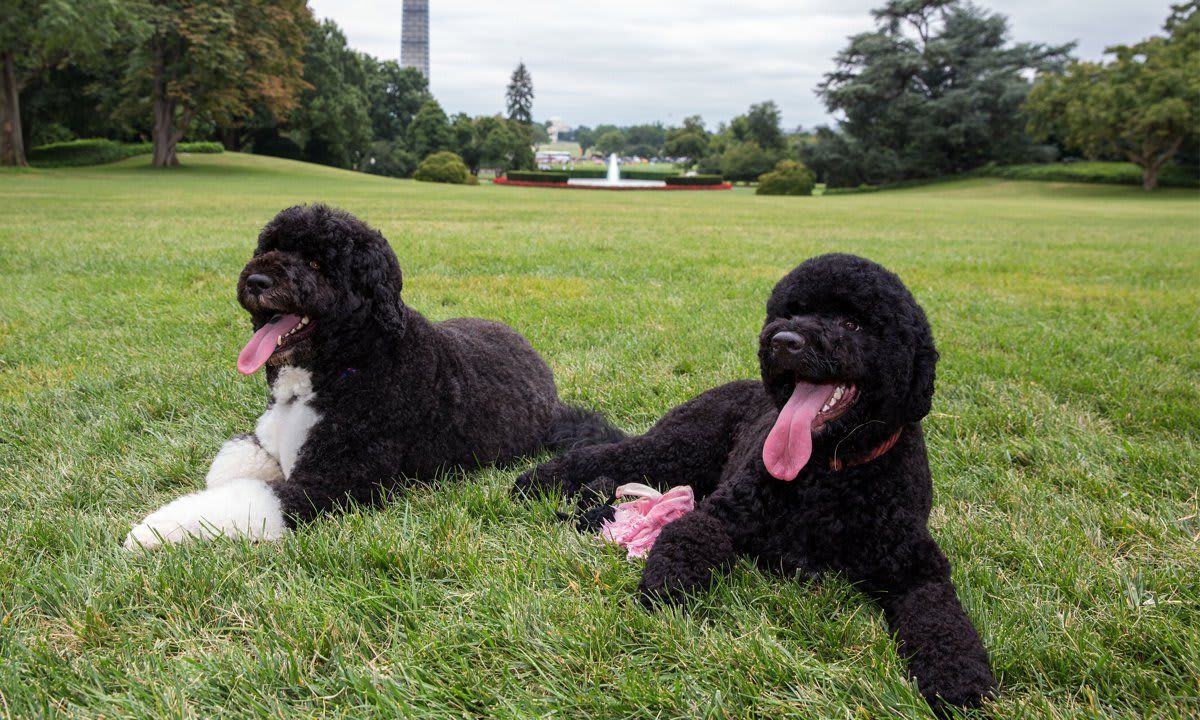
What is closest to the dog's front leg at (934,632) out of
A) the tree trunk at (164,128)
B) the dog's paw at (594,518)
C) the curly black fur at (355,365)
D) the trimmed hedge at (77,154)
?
the dog's paw at (594,518)

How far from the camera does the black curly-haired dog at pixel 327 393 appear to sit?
2998 mm

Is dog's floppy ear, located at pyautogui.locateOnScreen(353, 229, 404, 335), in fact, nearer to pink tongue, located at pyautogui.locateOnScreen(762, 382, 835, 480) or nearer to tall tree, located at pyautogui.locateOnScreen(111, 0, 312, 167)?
pink tongue, located at pyautogui.locateOnScreen(762, 382, 835, 480)

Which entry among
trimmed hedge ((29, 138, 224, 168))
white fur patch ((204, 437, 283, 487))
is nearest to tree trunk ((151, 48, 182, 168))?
trimmed hedge ((29, 138, 224, 168))

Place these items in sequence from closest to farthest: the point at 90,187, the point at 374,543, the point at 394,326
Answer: the point at 374,543 < the point at 394,326 < the point at 90,187

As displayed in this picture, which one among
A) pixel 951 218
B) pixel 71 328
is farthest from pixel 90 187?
pixel 951 218

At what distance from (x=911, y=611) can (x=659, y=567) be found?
0.78m

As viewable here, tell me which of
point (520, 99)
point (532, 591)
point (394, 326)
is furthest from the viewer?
point (520, 99)

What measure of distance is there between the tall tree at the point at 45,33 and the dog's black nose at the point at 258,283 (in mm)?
32185

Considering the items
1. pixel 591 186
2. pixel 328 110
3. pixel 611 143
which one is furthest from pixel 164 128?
pixel 611 143

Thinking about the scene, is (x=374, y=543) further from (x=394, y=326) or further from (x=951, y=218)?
(x=951, y=218)

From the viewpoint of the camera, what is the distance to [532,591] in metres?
2.54

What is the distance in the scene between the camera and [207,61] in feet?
126

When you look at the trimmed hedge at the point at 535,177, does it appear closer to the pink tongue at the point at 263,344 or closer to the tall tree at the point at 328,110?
the tall tree at the point at 328,110

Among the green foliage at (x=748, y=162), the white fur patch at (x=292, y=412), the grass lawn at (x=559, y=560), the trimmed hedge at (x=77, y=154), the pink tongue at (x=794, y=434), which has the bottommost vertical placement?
the grass lawn at (x=559, y=560)
